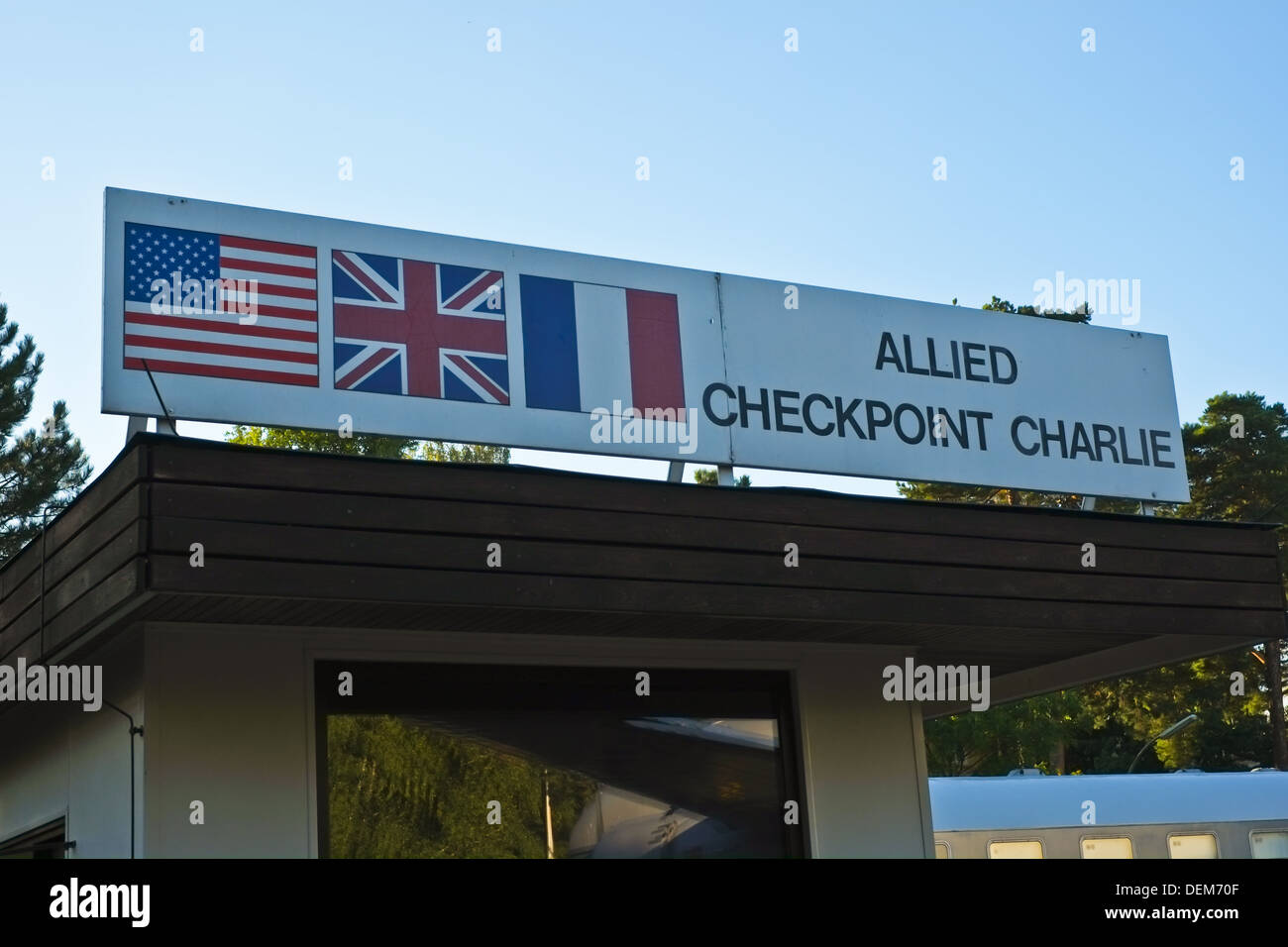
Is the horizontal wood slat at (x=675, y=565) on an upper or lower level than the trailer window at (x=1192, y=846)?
upper

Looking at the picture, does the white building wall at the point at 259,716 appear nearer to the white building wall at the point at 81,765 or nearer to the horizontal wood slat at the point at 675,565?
the white building wall at the point at 81,765

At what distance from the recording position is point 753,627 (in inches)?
295

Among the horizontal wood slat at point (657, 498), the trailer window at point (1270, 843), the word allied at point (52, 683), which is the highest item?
the horizontal wood slat at point (657, 498)

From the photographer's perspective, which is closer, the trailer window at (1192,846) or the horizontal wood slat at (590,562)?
the horizontal wood slat at (590,562)

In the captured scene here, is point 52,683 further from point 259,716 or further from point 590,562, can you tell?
point 590,562

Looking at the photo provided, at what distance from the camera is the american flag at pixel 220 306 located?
22.7ft

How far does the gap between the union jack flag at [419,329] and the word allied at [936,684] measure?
3.12m

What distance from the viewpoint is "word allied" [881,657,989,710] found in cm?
897

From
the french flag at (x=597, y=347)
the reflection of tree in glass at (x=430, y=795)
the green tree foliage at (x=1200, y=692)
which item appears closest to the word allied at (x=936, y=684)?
the reflection of tree in glass at (x=430, y=795)
